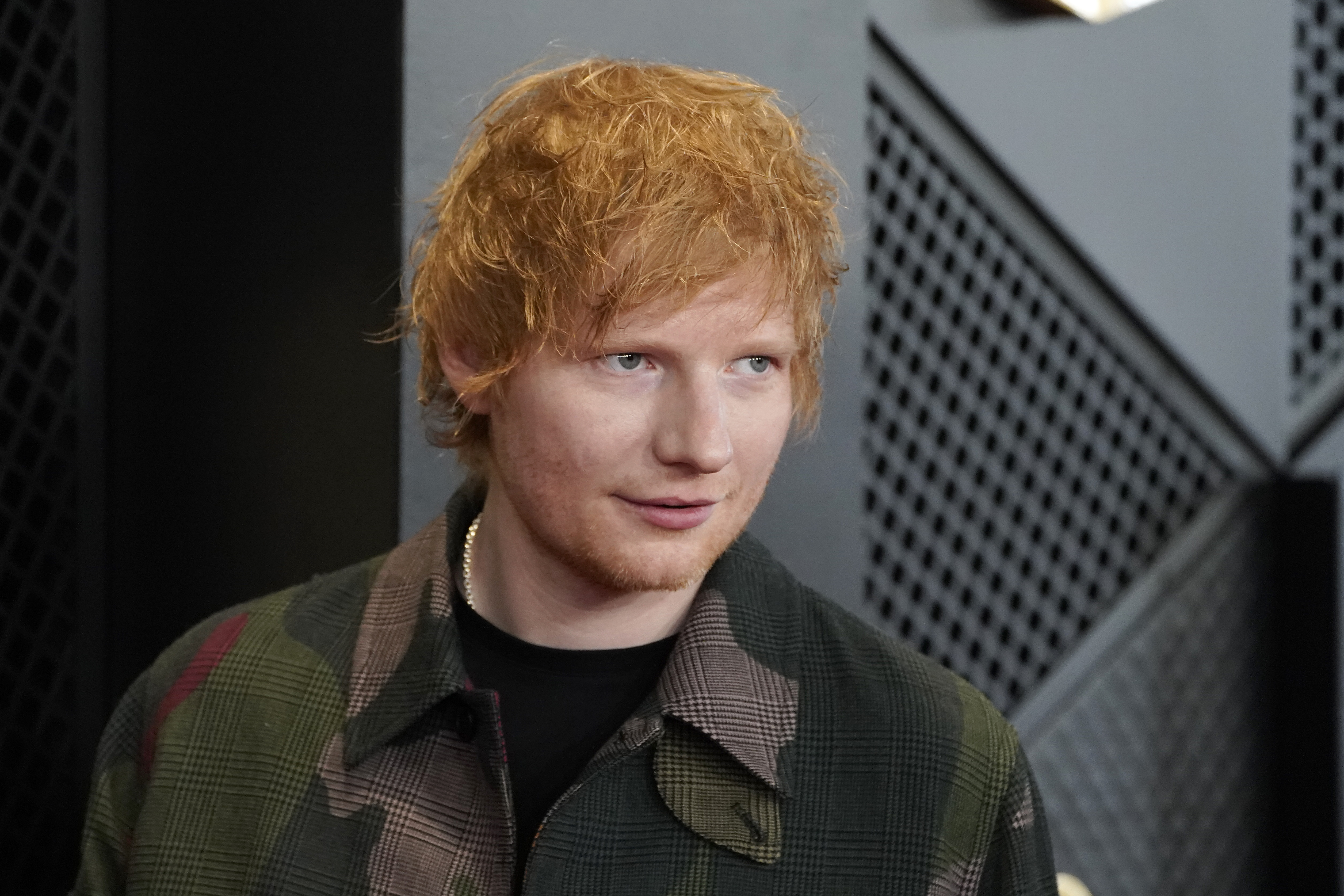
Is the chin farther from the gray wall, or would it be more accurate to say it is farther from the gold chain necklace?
the gray wall

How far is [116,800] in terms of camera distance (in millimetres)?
1262

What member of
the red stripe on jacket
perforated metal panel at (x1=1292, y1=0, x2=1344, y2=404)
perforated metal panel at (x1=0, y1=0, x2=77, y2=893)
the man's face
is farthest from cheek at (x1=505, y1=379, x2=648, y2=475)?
perforated metal panel at (x1=1292, y1=0, x2=1344, y2=404)

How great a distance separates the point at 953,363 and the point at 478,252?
842 mm

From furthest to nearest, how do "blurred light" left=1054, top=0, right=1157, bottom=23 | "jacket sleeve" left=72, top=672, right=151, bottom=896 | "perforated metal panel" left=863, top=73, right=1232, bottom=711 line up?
"perforated metal panel" left=863, top=73, right=1232, bottom=711
"blurred light" left=1054, top=0, right=1157, bottom=23
"jacket sleeve" left=72, top=672, right=151, bottom=896

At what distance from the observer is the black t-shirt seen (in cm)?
115

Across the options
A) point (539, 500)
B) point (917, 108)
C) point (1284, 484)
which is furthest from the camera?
point (1284, 484)

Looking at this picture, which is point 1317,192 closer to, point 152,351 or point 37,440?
point 152,351

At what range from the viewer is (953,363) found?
184 centimetres

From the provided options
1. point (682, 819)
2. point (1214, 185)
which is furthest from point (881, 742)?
point (1214, 185)

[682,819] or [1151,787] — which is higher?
[682,819]

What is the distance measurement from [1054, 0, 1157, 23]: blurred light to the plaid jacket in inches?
32.1

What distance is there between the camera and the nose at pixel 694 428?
40.8 inches

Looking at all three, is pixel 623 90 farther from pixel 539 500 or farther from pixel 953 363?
pixel 953 363

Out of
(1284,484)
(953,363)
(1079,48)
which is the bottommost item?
(1284,484)
